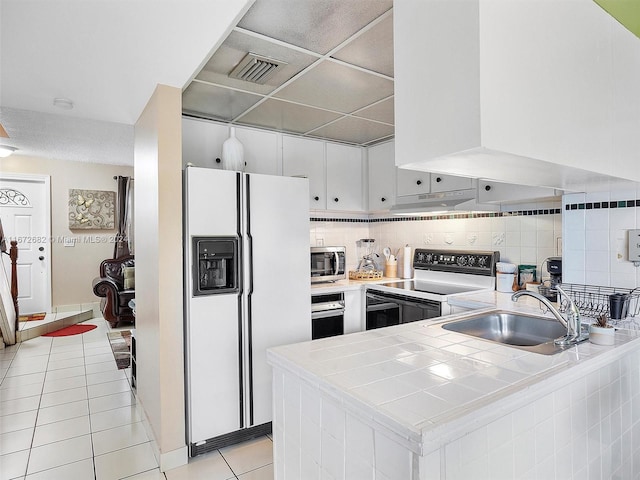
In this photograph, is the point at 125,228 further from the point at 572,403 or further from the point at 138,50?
the point at 572,403

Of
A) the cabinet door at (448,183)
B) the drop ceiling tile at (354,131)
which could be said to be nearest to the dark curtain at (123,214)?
the drop ceiling tile at (354,131)

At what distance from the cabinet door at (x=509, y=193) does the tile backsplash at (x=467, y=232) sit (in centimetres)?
36

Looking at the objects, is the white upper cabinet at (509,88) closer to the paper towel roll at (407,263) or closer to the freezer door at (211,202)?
the freezer door at (211,202)

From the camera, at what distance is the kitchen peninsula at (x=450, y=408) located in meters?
0.96

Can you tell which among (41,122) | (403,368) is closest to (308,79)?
(403,368)

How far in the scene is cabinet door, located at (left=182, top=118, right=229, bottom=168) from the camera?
2914 mm

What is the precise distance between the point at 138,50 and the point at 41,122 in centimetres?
258

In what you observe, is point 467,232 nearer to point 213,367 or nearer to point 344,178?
point 344,178

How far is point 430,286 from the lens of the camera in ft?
10.7

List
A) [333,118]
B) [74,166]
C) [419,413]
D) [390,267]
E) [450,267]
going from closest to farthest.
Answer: [419,413], [333,118], [450,267], [390,267], [74,166]

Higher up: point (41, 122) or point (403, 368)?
point (41, 122)

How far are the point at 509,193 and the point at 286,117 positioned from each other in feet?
5.76

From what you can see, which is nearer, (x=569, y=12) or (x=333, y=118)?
(x=569, y=12)

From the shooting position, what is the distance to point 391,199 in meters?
3.62
